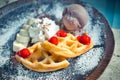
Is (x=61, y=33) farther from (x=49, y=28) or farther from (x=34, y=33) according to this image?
(x=34, y=33)

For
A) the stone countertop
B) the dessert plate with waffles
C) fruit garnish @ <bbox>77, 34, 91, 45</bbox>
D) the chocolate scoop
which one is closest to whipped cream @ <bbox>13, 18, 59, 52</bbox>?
the dessert plate with waffles

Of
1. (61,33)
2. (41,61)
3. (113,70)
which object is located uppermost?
(61,33)

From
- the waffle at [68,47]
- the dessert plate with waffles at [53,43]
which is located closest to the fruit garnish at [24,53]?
the dessert plate with waffles at [53,43]

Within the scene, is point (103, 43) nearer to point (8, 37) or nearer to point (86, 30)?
point (86, 30)

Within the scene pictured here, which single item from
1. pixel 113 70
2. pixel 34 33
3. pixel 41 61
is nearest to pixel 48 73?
pixel 41 61

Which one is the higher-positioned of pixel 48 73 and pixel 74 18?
pixel 74 18

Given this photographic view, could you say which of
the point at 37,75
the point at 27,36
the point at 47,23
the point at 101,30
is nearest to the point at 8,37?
the point at 27,36

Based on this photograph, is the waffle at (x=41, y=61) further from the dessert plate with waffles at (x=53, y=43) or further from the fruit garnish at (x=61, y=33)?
the fruit garnish at (x=61, y=33)
